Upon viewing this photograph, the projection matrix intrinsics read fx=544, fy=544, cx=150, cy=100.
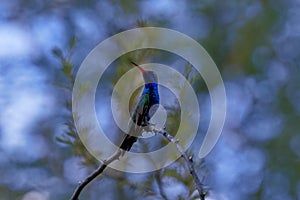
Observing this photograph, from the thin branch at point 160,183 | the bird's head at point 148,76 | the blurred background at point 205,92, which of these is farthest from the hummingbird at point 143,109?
the blurred background at point 205,92

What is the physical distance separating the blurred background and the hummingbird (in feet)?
2.45

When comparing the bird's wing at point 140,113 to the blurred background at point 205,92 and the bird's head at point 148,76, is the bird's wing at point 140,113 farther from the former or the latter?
the blurred background at point 205,92

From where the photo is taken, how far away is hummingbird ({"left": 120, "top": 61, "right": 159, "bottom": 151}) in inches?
31.5

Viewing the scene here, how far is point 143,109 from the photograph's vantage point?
0.89 metres

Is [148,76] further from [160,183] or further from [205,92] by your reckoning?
[205,92]

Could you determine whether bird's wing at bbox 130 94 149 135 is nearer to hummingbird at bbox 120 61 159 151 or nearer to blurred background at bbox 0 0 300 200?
hummingbird at bbox 120 61 159 151

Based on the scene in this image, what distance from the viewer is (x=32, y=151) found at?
2342mm

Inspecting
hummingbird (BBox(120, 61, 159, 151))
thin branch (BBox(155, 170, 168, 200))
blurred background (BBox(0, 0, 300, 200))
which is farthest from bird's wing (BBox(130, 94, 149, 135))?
blurred background (BBox(0, 0, 300, 200))

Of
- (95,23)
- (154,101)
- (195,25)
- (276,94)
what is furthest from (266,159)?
(154,101)

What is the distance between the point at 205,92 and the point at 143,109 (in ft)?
2.69

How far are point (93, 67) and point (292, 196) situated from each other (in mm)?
1172

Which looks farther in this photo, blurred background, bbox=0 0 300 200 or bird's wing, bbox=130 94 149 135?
blurred background, bbox=0 0 300 200

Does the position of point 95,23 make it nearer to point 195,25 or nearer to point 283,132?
point 195,25

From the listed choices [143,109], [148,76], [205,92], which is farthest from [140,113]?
[205,92]
